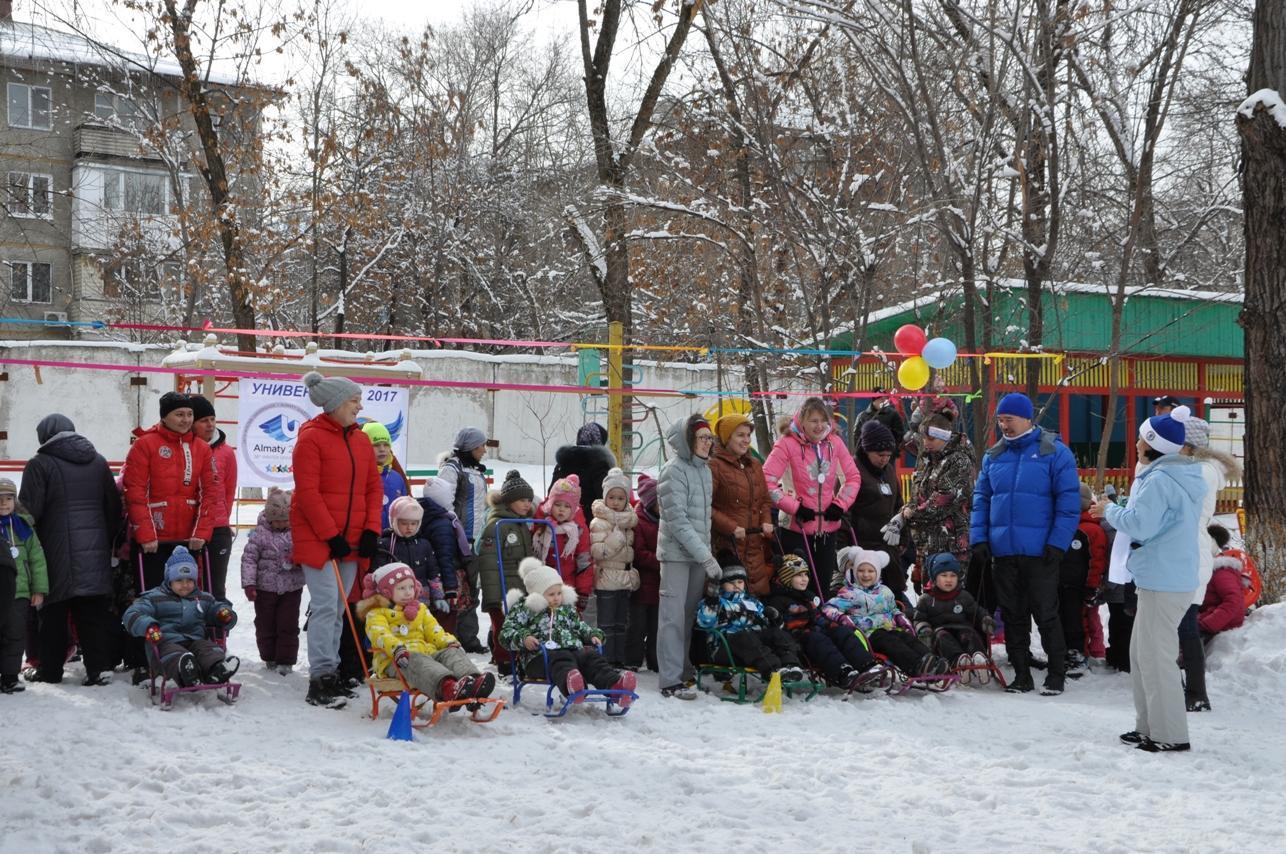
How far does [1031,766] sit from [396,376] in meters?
9.45

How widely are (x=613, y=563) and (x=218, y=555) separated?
2.49 meters

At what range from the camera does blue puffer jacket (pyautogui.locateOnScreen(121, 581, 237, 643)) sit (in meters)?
6.79

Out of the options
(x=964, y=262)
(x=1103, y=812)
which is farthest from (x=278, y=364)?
(x=1103, y=812)

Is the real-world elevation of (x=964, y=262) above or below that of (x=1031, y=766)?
above

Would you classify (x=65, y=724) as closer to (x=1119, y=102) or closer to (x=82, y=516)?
(x=82, y=516)

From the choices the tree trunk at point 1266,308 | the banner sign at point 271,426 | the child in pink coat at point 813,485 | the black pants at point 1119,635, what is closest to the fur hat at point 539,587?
the child in pink coat at point 813,485

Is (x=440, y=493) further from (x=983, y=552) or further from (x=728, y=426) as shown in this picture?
(x=983, y=552)

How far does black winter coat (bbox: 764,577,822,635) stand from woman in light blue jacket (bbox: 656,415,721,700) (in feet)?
1.61

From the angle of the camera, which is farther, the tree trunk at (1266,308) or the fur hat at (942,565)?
the tree trunk at (1266,308)

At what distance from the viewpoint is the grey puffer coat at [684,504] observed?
24.5 ft

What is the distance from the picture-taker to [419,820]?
4812 mm

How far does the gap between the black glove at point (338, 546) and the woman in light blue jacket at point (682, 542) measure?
1.89 meters

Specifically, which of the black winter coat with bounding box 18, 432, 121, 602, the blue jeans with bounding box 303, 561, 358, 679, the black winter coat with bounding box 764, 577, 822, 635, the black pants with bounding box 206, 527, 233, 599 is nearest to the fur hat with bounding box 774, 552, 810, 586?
the black winter coat with bounding box 764, 577, 822, 635

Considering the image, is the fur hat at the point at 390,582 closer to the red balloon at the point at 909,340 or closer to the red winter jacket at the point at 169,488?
the red winter jacket at the point at 169,488
